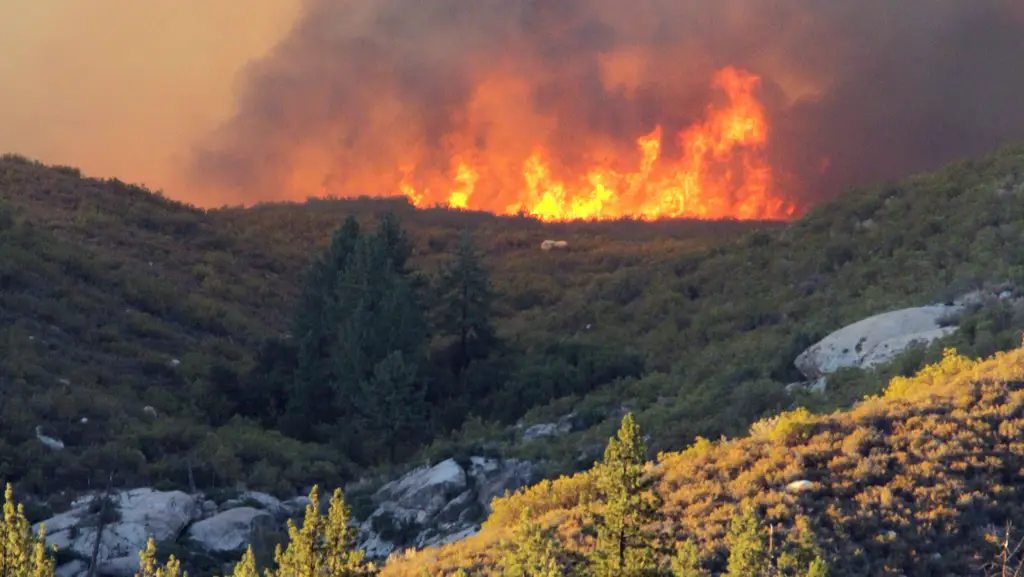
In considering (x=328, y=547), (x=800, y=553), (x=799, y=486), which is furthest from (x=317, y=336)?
(x=328, y=547)

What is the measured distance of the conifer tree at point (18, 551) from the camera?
9.67m

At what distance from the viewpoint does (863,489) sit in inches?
541

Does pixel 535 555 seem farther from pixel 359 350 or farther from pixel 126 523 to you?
pixel 359 350

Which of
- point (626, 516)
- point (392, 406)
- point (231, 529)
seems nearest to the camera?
point (626, 516)

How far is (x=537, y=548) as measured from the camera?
9.95m

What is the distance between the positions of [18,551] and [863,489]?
29.5ft

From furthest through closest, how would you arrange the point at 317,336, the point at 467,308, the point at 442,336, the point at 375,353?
the point at 442,336, the point at 467,308, the point at 317,336, the point at 375,353

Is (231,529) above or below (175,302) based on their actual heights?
below

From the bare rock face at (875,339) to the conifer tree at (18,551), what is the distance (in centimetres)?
1778

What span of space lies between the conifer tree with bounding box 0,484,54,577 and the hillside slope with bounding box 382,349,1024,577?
16.0 feet

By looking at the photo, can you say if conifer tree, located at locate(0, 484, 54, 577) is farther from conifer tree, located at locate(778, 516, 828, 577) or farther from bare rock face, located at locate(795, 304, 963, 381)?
bare rock face, located at locate(795, 304, 963, 381)

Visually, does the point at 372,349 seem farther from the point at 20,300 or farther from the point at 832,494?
the point at 832,494

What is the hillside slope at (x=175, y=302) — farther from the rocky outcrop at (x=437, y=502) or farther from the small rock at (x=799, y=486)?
the small rock at (x=799, y=486)

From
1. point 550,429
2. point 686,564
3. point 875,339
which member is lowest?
point 686,564
